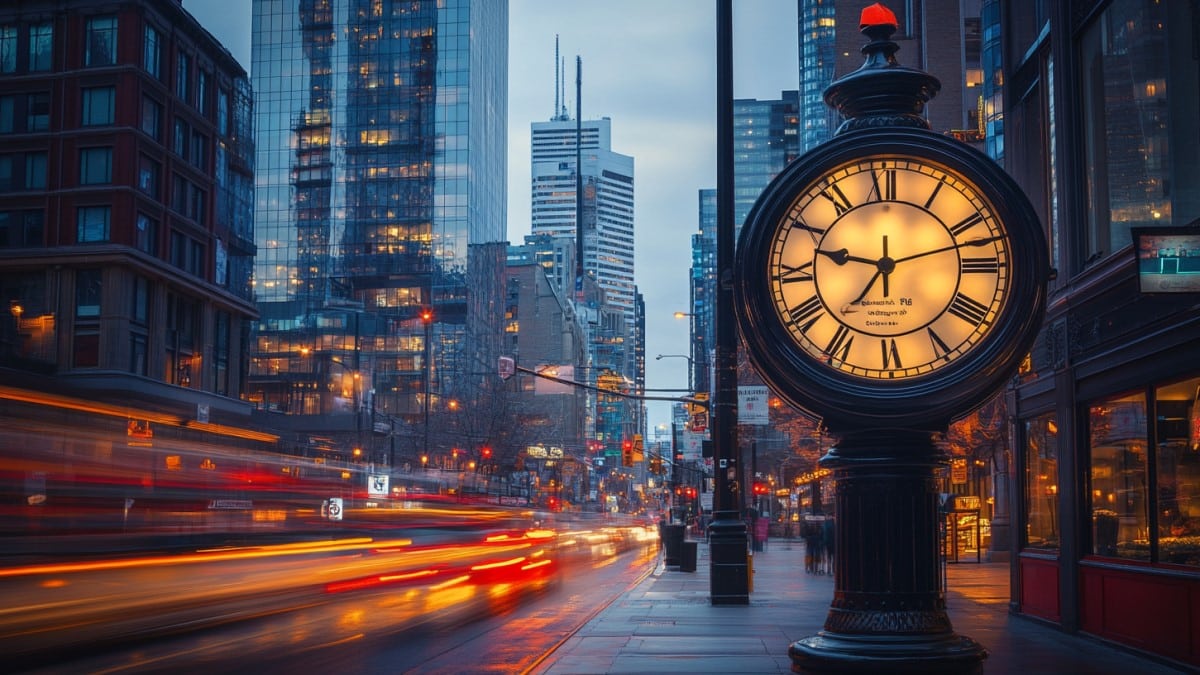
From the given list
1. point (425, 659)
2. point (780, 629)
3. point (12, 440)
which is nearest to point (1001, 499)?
point (780, 629)

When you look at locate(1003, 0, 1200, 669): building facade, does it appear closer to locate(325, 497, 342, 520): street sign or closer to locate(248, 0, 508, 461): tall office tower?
locate(325, 497, 342, 520): street sign

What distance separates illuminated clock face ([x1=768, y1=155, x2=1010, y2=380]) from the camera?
444cm

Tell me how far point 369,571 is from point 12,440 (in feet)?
48.7

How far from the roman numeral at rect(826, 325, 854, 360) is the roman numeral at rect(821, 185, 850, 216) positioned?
1.44ft

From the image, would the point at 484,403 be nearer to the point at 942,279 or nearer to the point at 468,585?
the point at 468,585

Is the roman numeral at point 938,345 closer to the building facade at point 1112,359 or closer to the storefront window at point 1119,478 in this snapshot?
the building facade at point 1112,359

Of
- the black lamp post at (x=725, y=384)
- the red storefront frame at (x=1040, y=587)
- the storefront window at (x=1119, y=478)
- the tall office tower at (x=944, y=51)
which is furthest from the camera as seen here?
the tall office tower at (x=944, y=51)

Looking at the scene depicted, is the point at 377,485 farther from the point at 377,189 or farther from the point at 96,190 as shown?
the point at 377,189

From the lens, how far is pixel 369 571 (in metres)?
25.9

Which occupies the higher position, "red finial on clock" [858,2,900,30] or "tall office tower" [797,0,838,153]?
"tall office tower" [797,0,838,153]

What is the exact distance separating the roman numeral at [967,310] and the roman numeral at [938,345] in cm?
10

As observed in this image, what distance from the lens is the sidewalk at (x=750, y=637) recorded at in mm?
11648

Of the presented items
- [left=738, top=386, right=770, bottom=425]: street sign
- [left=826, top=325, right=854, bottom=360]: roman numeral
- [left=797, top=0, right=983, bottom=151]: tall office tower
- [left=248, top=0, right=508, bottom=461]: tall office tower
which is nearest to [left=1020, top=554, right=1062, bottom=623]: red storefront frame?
[left=738, top=386, right=770, bottom=425]: street sign

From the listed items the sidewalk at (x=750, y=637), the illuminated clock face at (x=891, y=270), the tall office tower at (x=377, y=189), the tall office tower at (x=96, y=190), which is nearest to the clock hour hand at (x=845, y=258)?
the illuminated clock face at (x=891, y=270)
